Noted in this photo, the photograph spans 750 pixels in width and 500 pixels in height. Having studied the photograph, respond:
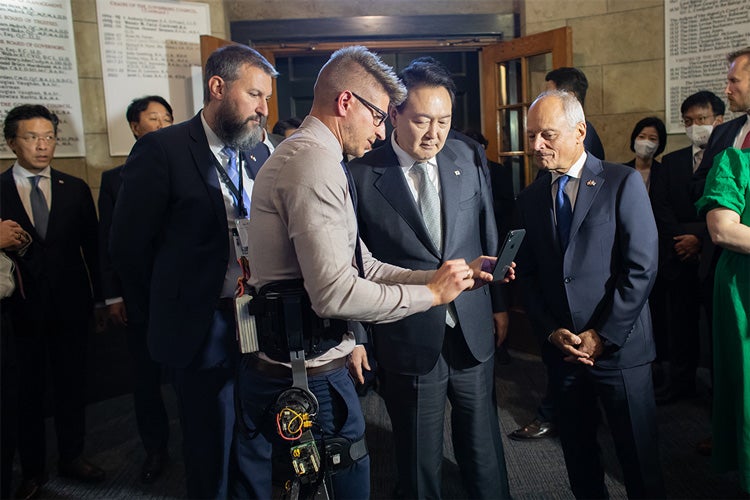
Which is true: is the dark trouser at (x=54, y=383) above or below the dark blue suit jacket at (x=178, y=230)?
below

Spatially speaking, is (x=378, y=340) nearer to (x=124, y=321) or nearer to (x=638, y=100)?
(x=124, y=321)

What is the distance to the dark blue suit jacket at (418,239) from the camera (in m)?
2.00

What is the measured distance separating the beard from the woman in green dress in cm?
158

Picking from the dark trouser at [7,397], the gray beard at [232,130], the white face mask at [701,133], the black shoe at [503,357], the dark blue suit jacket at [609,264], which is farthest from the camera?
the black shoe at [503,357]

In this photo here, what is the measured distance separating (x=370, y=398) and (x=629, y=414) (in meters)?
1.89

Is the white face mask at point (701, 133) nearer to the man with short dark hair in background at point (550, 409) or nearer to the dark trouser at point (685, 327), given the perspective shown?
the dark trouser at point (685, 327)

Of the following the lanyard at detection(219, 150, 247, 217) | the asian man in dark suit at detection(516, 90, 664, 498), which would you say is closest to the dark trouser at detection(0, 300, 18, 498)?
the lanyard at detection(219, 150, 247, 217)

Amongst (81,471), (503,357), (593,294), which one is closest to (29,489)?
(81,471)

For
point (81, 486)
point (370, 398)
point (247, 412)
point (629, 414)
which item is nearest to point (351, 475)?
point (247, 412)

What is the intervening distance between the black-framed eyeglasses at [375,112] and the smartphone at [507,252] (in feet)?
1.46

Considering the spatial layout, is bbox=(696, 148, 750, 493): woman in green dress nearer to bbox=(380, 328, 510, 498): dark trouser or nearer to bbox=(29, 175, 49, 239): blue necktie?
bbox=(380, 328, 510, 498): dark trouser

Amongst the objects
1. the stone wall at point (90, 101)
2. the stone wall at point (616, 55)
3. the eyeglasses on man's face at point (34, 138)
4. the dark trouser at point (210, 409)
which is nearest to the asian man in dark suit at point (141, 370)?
the eyeglasses on man's face at point (34, 138)

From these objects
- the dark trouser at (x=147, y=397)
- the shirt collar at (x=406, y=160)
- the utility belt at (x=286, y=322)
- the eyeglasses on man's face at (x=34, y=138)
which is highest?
the eyeglasses on man's face at (x=34, y=138)

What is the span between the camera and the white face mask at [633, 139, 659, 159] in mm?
3701
